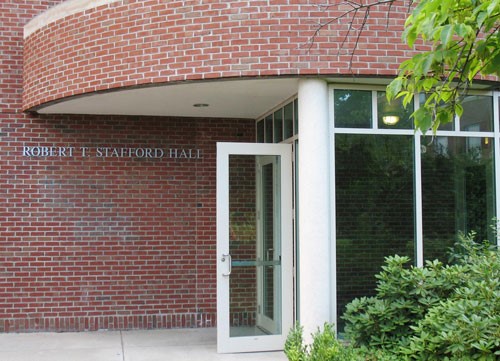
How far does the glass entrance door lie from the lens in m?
8.16

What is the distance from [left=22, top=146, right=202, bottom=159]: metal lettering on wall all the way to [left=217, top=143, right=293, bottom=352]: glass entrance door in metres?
1.93

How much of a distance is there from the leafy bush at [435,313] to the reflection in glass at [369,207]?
481 millimetres

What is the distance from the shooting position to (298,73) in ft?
24.3

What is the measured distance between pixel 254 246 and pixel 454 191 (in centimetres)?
255

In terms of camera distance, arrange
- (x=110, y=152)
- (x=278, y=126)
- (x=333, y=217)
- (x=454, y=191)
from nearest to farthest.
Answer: (x=333, y=217)
(x=454, y=191)
(x=278, y=126)
(x=110, y=152)

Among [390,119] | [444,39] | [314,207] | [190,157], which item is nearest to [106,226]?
[190,157]

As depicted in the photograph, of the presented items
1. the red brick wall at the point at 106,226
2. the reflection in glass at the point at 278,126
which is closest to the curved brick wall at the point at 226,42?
the reflection in glass at the point at 278,126

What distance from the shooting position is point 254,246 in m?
8.36

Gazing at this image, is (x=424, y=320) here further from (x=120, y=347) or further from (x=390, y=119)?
(x=120, y=347)

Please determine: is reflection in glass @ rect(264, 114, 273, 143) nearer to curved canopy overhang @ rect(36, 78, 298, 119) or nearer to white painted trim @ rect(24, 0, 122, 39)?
curved canopy overhang @ rect(36, 78, 298, 119)

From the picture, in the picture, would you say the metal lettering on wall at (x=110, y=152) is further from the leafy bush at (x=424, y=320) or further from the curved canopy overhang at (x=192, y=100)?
the leafy bush at (x=424, y=320)

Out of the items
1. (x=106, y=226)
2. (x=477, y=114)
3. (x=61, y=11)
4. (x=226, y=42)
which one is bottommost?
(x=106, y=226)

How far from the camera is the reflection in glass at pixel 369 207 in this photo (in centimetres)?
774

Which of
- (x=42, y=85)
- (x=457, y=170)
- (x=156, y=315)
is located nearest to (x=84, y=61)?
(x=42, y=85)
